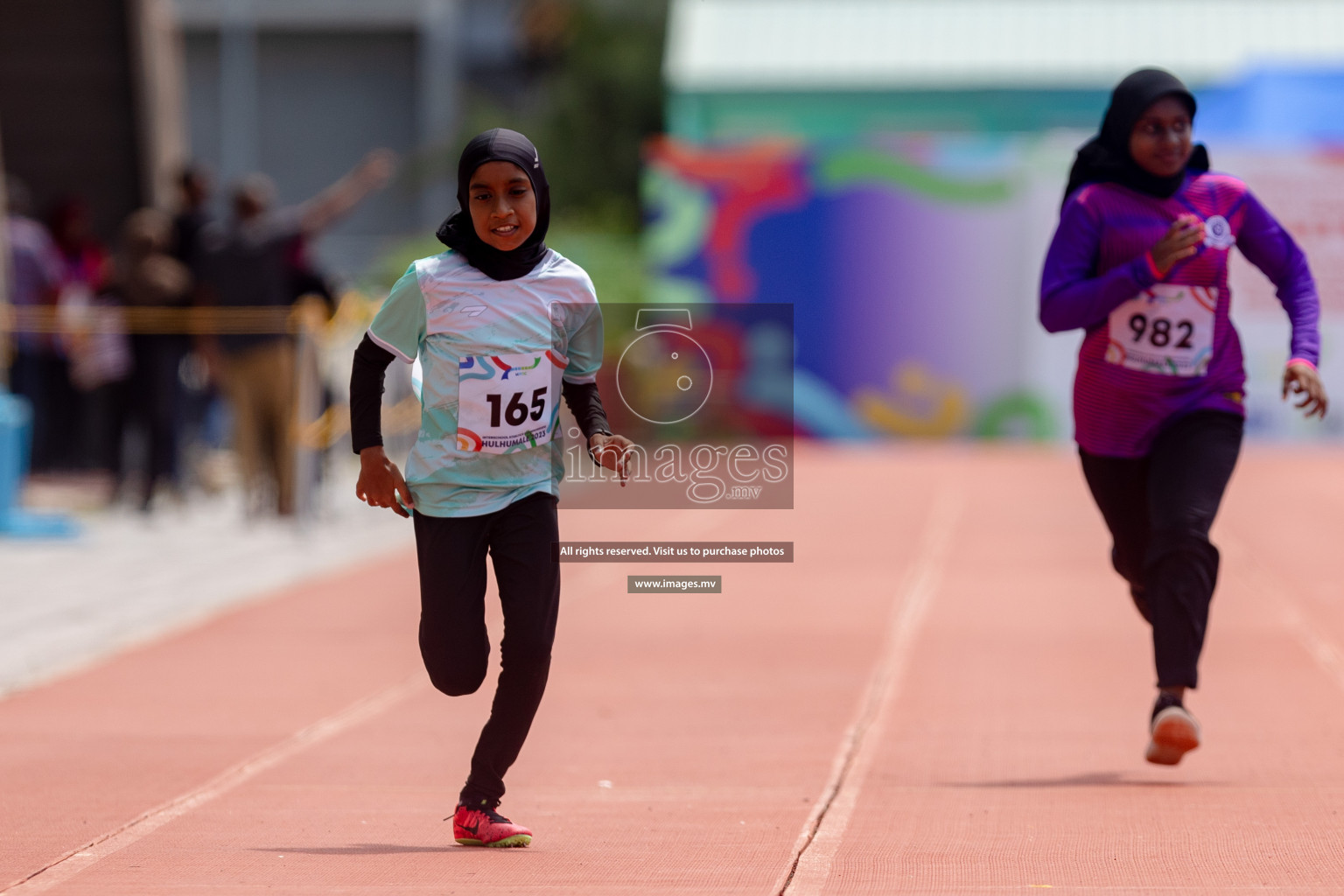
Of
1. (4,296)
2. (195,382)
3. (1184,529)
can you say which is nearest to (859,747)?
(1184,529)

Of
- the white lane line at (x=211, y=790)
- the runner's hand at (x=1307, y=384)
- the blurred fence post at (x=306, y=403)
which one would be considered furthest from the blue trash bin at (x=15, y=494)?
the runner's hand at (x=1307, y=384)

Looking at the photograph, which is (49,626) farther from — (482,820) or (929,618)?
(482,820)

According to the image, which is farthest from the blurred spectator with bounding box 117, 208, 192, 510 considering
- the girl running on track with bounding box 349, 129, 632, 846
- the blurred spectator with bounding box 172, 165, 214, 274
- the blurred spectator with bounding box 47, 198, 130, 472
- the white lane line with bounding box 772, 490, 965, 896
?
the girl running on track with bounding box 349, 129, 632, 846

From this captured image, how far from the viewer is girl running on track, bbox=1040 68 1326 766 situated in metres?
6.32

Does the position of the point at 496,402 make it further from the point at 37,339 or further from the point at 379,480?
A: the point at 37,339

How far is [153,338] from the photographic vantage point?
1494 centimetres

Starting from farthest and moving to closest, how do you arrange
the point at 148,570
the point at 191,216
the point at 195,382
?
1. the point at 195,382
2. the point at 191,216
3. the point at 148,570

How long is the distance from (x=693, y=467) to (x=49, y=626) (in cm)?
473

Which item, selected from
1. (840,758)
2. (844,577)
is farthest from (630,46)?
(840,758)

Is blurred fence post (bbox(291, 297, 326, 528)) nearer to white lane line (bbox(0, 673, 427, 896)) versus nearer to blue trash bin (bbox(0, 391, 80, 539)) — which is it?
blue trash bin (bbox(0, 391, 80, 539))

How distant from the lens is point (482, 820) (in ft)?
17.6

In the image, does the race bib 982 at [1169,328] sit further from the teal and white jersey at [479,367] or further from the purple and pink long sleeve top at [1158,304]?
the teal and white jersey at [479,367]

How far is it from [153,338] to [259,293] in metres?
0.95

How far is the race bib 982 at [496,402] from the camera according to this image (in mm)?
5215
